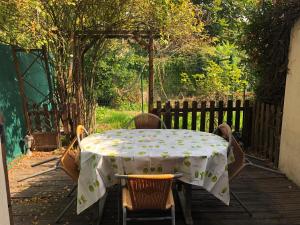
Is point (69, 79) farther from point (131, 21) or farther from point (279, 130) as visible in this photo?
point (279, 130)

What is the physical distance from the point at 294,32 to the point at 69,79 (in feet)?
12.2

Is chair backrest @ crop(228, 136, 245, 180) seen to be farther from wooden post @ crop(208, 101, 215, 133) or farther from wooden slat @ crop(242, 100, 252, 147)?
wooden slat @ crop(242, 100, 252, 147)

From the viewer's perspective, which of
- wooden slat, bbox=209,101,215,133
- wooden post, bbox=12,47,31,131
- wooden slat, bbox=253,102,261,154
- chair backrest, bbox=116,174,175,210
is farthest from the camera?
wooden slat, bbox=209,101,215,133

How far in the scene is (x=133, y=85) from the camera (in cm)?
1042

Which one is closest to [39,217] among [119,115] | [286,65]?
[286,65]

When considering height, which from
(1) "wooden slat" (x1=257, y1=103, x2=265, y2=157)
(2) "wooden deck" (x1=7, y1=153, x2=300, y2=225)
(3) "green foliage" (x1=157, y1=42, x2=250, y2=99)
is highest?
(3) "green foliage" (x1=157, y1=42, x2=250, y2=99)

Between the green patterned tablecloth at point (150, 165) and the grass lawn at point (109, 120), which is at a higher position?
the green patterned tablecloth at point (150, 165)

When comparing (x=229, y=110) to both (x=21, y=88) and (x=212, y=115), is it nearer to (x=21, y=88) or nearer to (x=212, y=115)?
(x=212, y=115)

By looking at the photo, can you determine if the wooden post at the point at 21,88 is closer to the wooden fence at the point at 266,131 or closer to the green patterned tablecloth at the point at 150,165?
the green patterned tablecloth at the point at 150,165

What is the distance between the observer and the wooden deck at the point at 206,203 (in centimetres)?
322

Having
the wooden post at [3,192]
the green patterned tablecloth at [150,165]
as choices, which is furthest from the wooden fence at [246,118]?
the wooden post at [3,192]

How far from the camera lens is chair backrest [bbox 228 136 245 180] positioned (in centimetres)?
300

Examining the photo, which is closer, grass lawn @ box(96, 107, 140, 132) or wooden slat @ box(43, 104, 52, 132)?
wooden slat @ box(43, 104, 52, 132)

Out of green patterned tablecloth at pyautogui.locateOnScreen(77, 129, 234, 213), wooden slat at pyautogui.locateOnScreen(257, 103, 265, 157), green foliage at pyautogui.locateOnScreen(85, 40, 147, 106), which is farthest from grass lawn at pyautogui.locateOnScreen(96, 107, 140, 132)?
green patterned tablecloth at pyautogui.locateOnScreen(77, 129, 234, 213)
